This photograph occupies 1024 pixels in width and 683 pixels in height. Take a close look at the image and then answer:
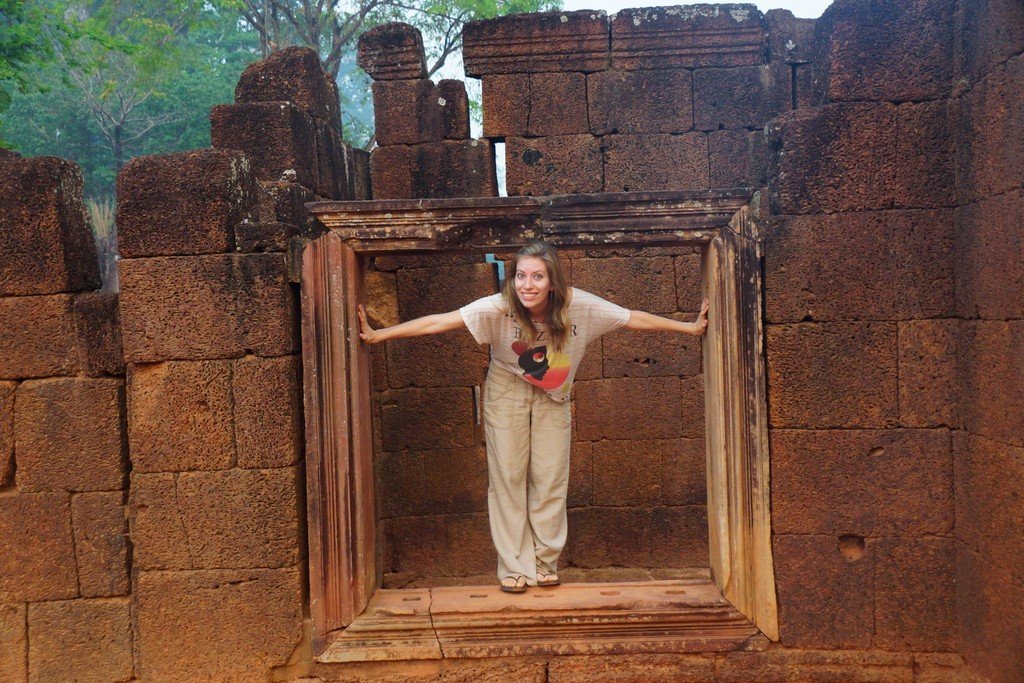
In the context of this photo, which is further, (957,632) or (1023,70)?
(957,632)

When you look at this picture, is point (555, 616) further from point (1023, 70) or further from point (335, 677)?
point (1023, 70)

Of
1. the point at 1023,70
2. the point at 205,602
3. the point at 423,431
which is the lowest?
the point at 205,602

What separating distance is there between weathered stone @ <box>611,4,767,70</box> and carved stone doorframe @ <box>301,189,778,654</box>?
11.1 feet

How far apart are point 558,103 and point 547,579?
14.1 ft

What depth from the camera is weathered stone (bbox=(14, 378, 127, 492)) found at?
516 centimetres

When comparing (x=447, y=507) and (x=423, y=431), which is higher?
(x=423, y=431)

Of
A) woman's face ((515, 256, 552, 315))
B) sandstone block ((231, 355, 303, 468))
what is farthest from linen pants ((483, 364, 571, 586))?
sandstone block ((231, 355, 303, 468))

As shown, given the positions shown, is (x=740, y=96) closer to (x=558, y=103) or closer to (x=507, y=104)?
(x=558, y=103)

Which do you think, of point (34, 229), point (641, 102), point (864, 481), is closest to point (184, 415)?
point (34, 229)

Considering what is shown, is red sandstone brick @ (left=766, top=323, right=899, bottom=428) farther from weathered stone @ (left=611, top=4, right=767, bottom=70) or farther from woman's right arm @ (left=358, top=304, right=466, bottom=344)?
weathered stone @ (left=611, top=4, right=767, bottom=70)

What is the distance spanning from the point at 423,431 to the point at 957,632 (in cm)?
436

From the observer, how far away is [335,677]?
4.90 meters

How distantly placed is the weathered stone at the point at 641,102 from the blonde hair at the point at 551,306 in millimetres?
3300

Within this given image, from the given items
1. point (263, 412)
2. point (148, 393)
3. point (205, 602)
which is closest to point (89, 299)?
point (148, 393)
